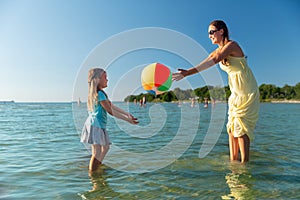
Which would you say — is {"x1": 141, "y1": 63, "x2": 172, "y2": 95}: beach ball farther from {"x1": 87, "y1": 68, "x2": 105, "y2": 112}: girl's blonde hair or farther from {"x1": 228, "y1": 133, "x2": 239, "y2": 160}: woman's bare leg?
{"x1": 228, "y1": 133, "x2": 239, "y2": 160}: woman's bare leg

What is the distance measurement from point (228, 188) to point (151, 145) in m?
4.34

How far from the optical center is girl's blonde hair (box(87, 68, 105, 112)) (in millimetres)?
4715

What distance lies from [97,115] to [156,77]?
4.83 feet

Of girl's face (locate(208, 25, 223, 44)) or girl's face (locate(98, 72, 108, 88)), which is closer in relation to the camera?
girl's face (locate(208, 25, 223, 44))

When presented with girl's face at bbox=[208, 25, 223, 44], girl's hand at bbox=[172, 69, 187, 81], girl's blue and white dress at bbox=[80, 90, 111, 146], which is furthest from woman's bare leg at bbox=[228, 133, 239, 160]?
girl's blue and white dress at bbox=[80, 90, 111, 146]

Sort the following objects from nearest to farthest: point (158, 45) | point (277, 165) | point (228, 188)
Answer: point (228, 188)
point (277, 165)
point (158, 45)

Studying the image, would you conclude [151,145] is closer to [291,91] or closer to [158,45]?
[158,45]

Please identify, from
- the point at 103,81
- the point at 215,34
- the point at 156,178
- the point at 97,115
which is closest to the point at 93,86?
the point at 103,81

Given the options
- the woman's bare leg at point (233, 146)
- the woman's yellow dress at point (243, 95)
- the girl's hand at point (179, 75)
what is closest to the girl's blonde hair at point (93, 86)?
the girl's hand at point (179, 75)

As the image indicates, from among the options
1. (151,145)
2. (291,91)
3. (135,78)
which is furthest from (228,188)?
(291,91)

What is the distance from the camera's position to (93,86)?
4.75m

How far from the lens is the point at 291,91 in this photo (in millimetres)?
122938

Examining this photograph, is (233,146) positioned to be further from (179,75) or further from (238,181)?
(179,75)

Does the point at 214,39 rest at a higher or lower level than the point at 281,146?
higher
